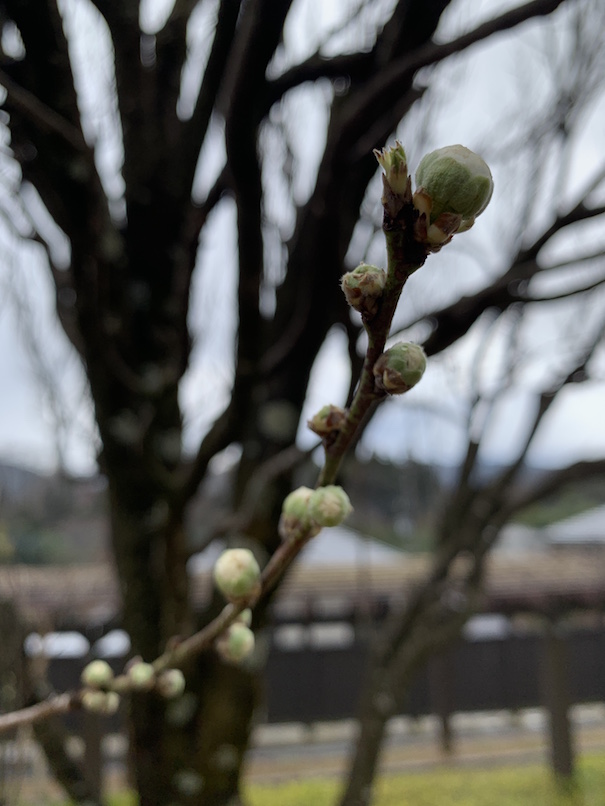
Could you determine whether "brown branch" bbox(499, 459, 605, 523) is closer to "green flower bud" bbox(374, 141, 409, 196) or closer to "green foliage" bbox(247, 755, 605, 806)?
"green flower bud" bbox(374, 141, 409, 196)

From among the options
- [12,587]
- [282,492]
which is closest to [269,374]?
[282,492]

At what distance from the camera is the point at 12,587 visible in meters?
1.46

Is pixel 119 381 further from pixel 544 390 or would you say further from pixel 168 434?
pixel 544 390

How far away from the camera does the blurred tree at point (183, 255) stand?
2.95 feet


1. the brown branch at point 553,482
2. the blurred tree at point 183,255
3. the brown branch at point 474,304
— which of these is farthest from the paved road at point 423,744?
the brown branch at point 474,304

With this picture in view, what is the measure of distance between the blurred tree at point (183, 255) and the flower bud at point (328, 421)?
2.23 ft

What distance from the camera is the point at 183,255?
122 centimetres

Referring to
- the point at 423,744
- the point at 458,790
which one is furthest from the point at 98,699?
the point at 423,744

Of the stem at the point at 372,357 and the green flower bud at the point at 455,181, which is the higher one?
the green flower bud at the point at 455,181

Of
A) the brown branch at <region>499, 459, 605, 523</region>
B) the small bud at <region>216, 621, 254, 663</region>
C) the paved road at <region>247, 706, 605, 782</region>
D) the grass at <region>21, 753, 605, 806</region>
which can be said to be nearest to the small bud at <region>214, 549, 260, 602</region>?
the small bud at <region>216, 621, 254, 663</region>

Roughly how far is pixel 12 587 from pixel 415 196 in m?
1.56

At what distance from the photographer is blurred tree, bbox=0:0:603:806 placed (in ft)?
2.95

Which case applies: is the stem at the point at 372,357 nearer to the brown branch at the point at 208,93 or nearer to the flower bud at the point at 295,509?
the flower bud at the point at 295,509

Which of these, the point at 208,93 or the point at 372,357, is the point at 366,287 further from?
the point at 208,93
